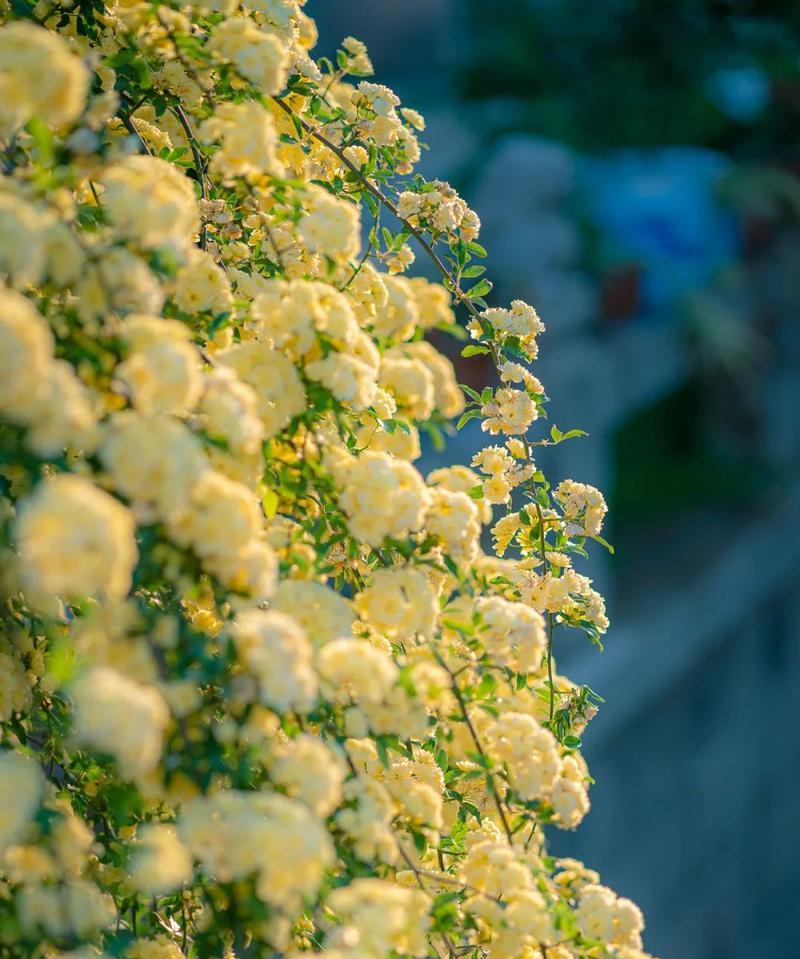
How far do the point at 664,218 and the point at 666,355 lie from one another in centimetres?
68

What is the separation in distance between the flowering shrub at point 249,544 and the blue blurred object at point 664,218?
312cm

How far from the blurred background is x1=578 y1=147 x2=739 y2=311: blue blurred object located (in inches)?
0.4

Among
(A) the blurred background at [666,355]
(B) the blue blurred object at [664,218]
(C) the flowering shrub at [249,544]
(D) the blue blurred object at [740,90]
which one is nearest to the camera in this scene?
(C) the flowering shrub at [249,544]

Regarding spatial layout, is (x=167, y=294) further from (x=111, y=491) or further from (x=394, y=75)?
(x=394, y=75)

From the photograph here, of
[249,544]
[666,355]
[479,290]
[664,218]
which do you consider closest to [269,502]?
[249,544]

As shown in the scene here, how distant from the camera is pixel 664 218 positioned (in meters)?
4.52

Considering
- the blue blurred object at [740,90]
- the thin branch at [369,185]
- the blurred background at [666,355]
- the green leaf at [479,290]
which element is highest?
the blue blurred object at [740,90]

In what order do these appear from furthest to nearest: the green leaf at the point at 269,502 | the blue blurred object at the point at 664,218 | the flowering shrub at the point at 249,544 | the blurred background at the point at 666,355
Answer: the blue blurred object at the point at 664,218, the blurred background at the point at 666,355, the green leaf at the point at 269,502, the flowering shrub at the point at 249,544

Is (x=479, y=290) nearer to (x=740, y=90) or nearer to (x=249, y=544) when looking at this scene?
(x=249, y=544)

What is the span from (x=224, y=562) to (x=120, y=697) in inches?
4.6

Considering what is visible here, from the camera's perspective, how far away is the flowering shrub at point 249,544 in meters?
0.64

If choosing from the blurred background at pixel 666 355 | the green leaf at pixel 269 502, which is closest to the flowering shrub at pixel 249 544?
the green leaf at pixel 269 502

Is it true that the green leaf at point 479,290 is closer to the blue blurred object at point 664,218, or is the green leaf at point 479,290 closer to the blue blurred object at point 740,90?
the blue blurred object at point 664,218

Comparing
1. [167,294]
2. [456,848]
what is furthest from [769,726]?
[167,294]
